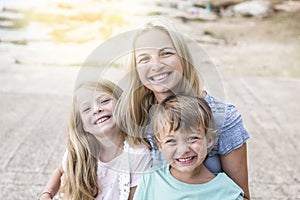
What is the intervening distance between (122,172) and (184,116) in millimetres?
400

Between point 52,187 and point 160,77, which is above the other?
point 160,77

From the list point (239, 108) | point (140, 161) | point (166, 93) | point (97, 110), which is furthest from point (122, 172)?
point (239, 108)

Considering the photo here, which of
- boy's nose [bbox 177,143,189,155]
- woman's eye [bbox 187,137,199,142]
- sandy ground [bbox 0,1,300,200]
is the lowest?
sandy ground [bbox 0,1,300,200]

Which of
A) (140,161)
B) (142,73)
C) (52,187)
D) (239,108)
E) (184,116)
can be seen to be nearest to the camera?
→ (184,116)

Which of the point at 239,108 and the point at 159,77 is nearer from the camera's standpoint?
the point at 159,77

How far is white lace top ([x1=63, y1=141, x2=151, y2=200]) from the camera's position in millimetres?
2078

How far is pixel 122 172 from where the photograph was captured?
83.2 inches

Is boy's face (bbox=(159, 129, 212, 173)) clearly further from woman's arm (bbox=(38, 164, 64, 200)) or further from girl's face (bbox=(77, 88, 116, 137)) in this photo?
woman's arm (bbox=(38, 164, 64, 200))

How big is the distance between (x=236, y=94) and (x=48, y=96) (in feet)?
5.51

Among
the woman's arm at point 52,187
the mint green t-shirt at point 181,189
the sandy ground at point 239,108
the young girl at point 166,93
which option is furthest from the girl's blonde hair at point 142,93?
the sandy ground at point 239,108

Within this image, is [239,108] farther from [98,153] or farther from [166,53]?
[166,53]

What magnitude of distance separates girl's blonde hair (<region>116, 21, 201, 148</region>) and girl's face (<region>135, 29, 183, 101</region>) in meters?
0.02

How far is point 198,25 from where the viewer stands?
8.44m

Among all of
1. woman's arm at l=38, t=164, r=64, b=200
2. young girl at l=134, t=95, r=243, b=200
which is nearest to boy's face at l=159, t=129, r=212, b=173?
young girl at l=134, t=95, r=243, b=200
